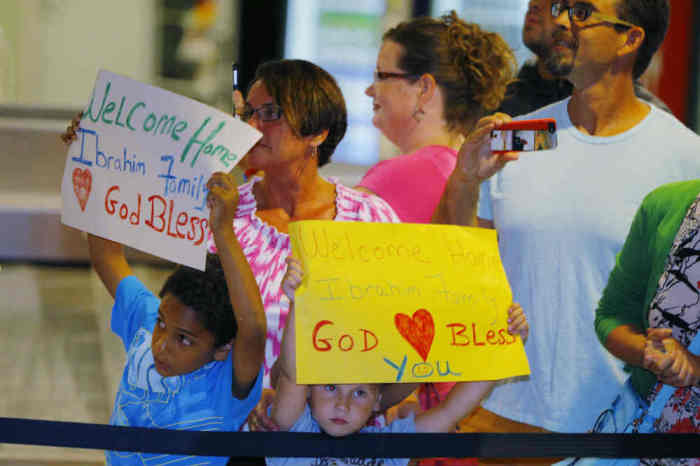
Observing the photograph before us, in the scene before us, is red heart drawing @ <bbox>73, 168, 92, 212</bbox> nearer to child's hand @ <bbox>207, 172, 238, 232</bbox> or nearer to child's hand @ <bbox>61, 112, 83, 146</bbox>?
child's hand @ <bbox>61, 112, 83, 146</bbox>

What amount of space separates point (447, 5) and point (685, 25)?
297cm

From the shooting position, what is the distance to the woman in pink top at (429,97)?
1510 mm

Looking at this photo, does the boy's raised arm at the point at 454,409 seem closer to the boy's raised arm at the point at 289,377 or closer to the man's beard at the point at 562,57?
the boy's raised arm at the point at 289,377

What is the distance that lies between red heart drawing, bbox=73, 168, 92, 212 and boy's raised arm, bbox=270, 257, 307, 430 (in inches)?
14.2

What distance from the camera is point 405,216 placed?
1.52 metres

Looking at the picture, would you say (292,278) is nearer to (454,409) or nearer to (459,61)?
(454,409)

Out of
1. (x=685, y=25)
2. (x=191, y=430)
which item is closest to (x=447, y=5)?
(x=191, y=430)

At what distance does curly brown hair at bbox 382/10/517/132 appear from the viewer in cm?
151

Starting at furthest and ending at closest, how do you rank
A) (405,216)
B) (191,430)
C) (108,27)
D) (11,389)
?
(108,27) → (11,389) → (405,216) → (191,430)

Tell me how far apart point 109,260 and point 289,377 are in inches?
14.5

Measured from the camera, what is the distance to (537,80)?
162 cm

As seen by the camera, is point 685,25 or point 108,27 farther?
point 685,25

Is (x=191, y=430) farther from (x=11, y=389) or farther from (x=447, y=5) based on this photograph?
(x=11, y=389)

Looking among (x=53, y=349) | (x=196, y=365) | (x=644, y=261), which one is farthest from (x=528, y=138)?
(x=53, y=349)
